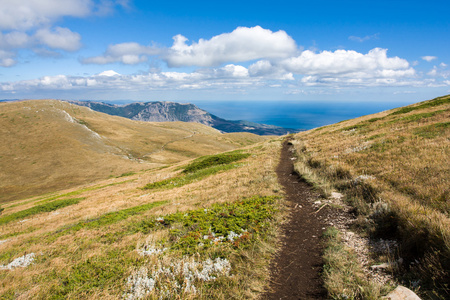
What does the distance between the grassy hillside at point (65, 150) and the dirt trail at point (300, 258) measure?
72212 mm

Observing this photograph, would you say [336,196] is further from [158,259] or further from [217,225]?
[158,259]

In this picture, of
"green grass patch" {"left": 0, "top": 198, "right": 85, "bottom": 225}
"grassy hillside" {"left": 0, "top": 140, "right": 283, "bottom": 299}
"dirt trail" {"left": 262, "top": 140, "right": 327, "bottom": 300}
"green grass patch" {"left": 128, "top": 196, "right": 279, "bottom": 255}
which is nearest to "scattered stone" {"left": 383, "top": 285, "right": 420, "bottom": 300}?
"dirt trail" {"left": 262, "top": 140, "right": 327, "bottom": 300}

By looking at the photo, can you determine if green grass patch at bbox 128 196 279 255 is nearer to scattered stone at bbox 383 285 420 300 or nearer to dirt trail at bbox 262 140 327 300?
dirt trail at bbox 262 140 327 300

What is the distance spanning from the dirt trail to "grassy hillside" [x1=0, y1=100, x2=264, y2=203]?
72212 millimetres

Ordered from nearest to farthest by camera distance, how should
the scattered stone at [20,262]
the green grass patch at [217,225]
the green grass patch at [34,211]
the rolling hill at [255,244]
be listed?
1. the rolling hill at [255,244]
2. the green grass patch at [217,225]
3. the scattered stone at [20,262]
4. the green grass patch at [34,211]

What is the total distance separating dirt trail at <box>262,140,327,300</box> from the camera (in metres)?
5.32

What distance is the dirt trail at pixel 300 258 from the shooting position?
17.4ft

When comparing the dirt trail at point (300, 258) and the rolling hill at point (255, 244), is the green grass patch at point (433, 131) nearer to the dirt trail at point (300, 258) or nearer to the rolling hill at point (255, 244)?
the rolling hill at point (255, 244)

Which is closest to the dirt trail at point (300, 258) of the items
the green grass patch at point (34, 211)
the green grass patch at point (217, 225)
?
the green grass patch at point (217, 225)

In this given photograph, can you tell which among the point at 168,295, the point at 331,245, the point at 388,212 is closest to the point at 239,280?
the point at 168,295

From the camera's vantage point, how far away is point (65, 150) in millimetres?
86000

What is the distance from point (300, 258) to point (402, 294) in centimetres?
267

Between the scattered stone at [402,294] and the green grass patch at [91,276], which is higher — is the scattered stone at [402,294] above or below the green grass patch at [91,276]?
above

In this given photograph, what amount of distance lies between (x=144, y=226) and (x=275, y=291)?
698 centimetres
